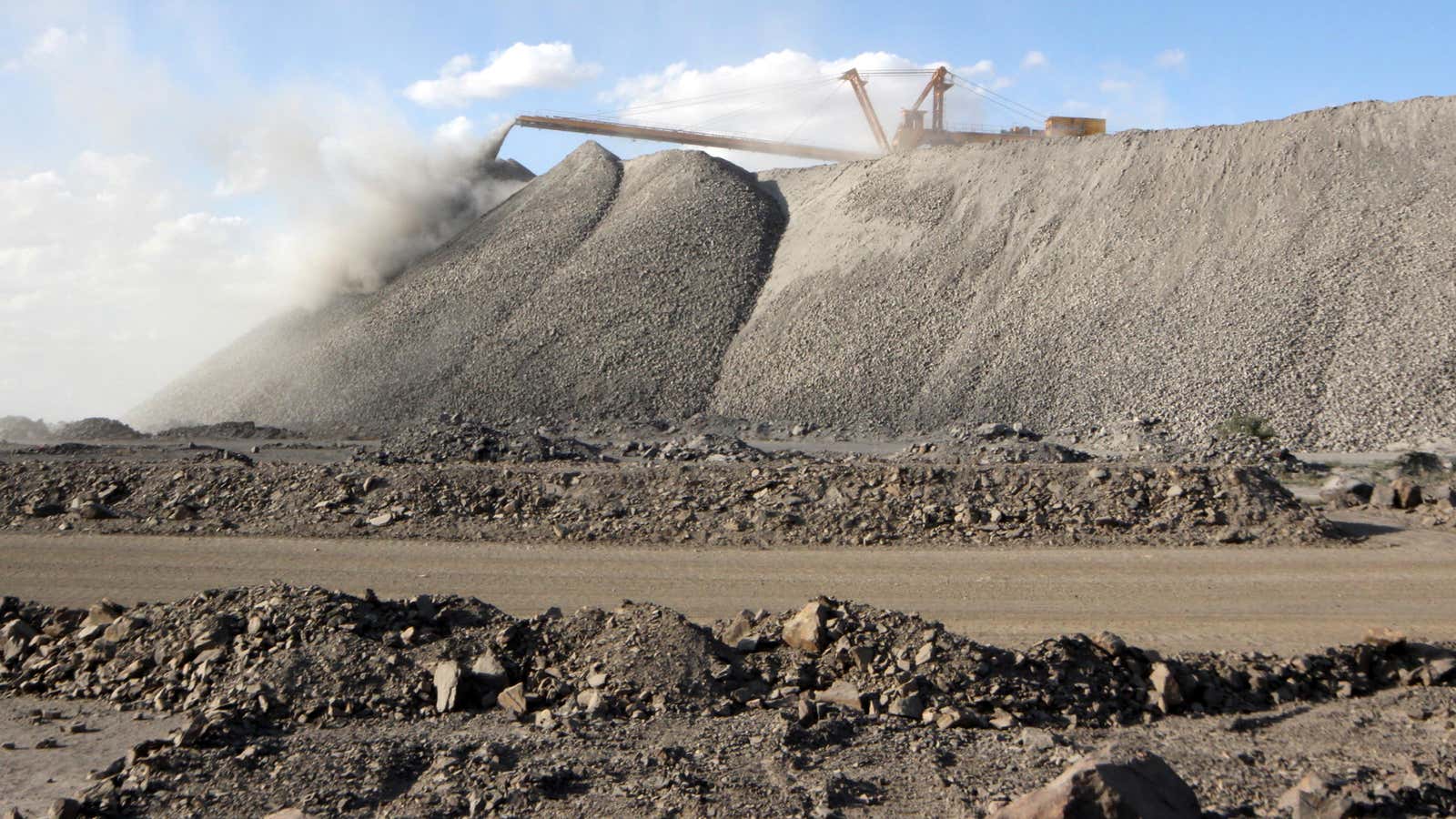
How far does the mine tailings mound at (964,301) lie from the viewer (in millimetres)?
26953

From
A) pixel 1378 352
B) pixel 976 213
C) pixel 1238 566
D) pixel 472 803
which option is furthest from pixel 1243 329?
pixel 472 803

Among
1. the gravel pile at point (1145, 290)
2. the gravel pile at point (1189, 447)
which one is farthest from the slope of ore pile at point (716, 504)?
the gravel pile at point (1145, 290)

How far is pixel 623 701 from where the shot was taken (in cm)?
675

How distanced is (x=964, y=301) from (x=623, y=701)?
91.2 feet

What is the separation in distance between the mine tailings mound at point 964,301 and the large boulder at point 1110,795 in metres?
21.6

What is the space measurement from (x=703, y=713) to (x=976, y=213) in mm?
32327

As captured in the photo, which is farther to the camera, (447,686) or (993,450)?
(993,450)

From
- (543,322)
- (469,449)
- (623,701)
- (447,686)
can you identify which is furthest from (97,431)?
(623,701)

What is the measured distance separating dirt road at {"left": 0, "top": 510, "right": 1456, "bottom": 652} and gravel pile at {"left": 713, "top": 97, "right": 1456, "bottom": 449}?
45.1ft

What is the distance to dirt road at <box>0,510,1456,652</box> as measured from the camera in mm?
9500

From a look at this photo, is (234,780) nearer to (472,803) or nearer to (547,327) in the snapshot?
(472,803)

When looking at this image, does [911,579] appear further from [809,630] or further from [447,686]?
[447,686]

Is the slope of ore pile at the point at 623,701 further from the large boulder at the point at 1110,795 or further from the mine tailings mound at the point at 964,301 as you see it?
the mine tailings mound at the point at 964,301

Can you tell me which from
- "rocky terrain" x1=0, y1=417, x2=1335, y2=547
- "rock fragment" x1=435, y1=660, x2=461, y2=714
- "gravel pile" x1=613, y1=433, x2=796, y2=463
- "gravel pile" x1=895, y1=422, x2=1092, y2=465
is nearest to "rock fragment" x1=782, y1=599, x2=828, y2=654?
"rock fragment" x1=435, y1=660, x2=461, y2=714
